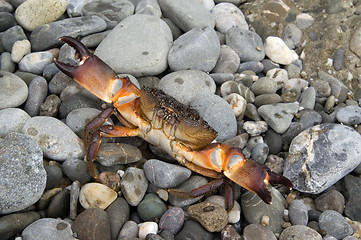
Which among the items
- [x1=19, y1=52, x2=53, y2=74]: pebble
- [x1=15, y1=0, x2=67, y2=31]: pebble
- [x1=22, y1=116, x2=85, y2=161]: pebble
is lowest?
[x1=22, y1=116, x2=85, y2=161]: pebble

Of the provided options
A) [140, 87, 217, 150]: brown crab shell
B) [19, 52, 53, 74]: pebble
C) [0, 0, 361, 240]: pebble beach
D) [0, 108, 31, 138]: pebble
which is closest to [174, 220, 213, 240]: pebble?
[0, 0, 361, 240]: pebble beach

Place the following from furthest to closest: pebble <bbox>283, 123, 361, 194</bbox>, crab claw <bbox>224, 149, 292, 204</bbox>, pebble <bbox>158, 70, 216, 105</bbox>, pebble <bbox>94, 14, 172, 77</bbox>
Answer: pebble <bbox>94, 14, 172, 77</bbox>
pebble <bbox>158, 70, 216, 105</bbox>
pebble <bbox>283, 123, 361, 194</bbox>
crab claw <bbox>224, 149, 292, 204</bbox>

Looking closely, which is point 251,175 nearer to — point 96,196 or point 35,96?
point 96,196

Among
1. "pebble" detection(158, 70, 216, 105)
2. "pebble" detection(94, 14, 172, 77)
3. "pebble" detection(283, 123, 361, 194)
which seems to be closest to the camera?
"pebble" detection(283, 123, 361, 194)

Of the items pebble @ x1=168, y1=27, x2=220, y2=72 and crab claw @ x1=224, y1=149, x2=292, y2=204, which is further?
pebble @ x1=168, y1=27, x2=220, y2=72

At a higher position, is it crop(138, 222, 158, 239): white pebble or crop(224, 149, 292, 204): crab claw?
crop(224, 149, 292, 204): crab claw

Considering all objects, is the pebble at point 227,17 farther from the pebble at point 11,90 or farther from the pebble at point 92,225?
the pebble at point 92,225

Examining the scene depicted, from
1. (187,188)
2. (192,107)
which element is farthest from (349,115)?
(187,188)

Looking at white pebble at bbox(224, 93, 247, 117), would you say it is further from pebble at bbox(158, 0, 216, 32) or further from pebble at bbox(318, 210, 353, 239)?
pebble at bbox(318, 210, 353, 239)

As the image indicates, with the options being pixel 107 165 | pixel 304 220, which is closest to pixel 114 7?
pixel 107 165
